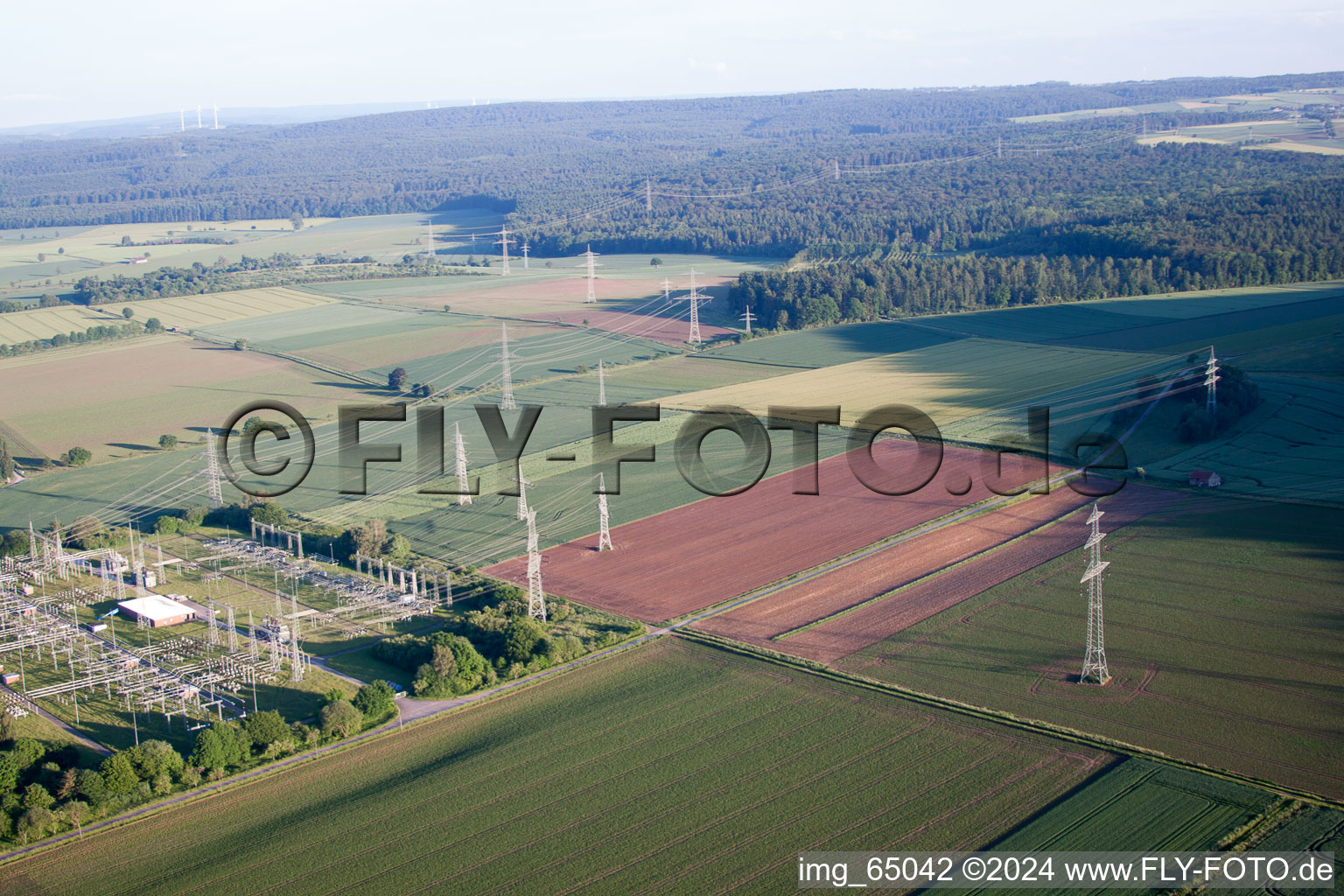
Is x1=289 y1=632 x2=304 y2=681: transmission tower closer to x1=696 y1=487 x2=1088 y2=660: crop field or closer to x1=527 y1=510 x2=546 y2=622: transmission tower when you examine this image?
x1=527 y1=510 x2=546 y2=622: transmission tower

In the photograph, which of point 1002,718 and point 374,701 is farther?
point 374,701

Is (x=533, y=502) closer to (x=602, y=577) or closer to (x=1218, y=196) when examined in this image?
(x=602, y=577)

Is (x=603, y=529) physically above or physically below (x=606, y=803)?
above

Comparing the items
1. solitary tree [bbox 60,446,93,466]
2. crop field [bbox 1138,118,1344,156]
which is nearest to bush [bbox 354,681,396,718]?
solitary tree [bbox 60,446,93,466]

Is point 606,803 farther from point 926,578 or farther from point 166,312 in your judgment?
point 166,312

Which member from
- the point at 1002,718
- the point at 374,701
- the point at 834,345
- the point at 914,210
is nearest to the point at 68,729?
the point at 374,701

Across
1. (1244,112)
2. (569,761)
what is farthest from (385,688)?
(1244,112)
